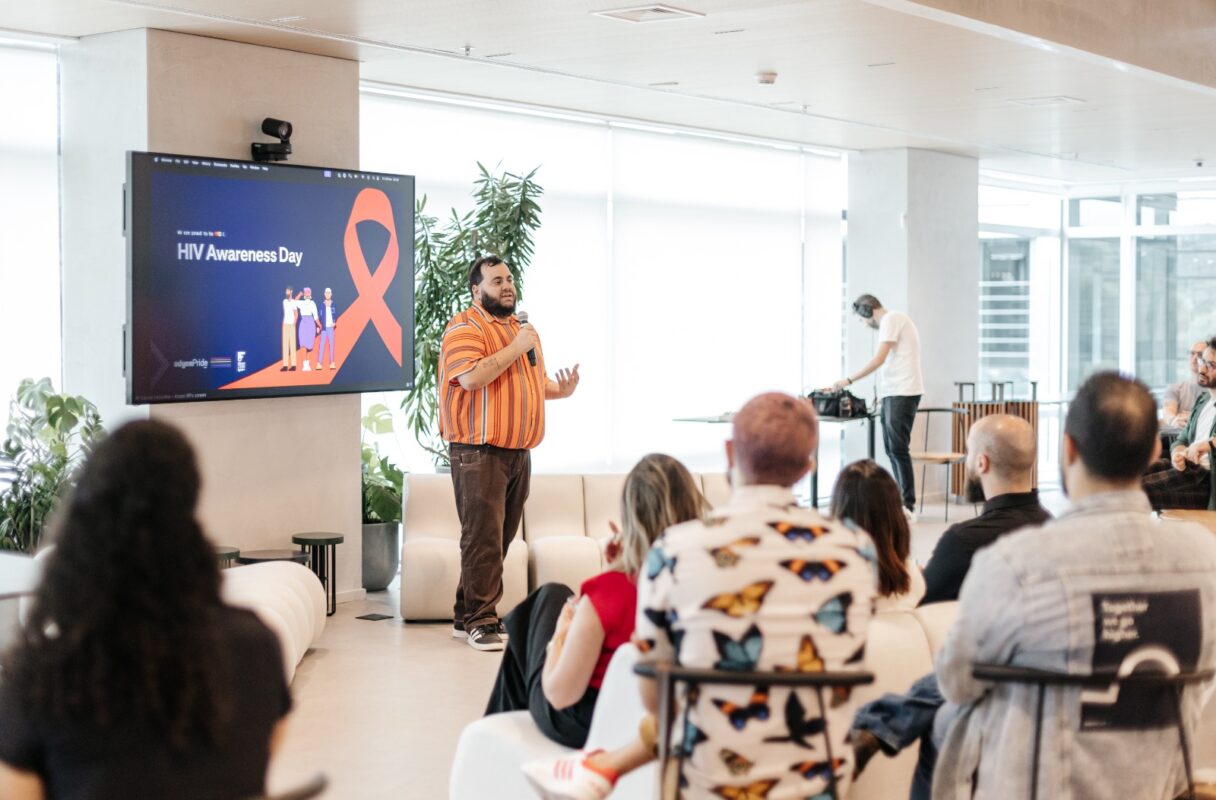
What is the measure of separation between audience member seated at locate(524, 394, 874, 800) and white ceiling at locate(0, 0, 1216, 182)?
167 inches

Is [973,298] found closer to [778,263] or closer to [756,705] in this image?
[778,263]

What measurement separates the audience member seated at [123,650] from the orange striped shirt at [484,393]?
443 cm

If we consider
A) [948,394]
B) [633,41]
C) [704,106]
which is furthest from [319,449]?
[948,394]

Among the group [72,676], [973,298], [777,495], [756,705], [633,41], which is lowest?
[756,705]

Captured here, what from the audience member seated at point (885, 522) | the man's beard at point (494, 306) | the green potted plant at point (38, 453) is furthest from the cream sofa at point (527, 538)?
the audience member seated at point (885, 522)

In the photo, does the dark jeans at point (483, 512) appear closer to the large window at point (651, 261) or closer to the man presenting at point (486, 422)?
the man presenting at point (486, 422)

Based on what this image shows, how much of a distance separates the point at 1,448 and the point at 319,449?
1.63 m

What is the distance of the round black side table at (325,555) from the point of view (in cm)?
712

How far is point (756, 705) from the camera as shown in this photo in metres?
2.40

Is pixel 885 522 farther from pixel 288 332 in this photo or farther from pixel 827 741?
pixel 288 332

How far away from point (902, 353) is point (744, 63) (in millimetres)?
3619

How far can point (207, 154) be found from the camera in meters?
6.84

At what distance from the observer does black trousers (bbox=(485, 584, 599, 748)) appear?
3.52 m

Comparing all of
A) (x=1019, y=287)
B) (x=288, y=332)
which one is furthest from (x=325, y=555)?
(x=1019, y=287)
